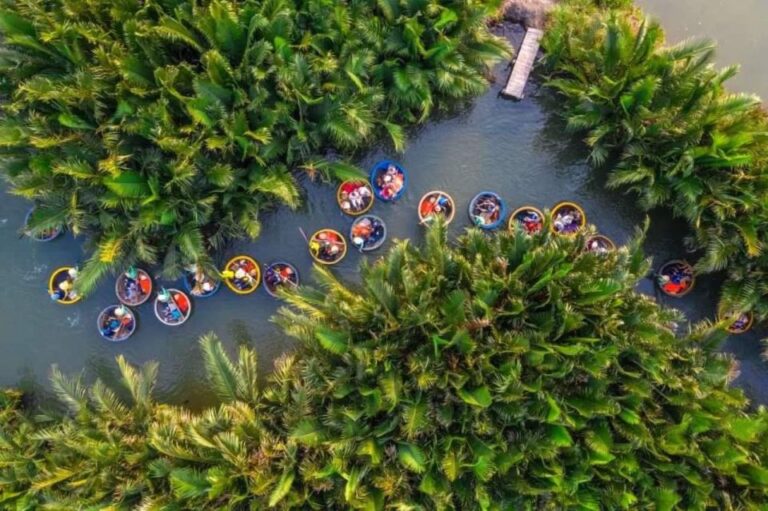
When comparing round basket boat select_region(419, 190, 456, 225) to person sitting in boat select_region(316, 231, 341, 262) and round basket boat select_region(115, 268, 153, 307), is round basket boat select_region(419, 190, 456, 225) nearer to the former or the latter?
person sitting in boat select_region(316, 231, 341, 262)

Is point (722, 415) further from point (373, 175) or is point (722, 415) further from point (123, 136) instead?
point (123, 136)

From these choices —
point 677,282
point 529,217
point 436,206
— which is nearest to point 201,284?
point 436,206

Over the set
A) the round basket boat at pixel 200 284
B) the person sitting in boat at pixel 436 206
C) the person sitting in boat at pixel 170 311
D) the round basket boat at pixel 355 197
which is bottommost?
the person sitting in boat at pixel 170 311

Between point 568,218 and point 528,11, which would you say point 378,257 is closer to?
point 568,218

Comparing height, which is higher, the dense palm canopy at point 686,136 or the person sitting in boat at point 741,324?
the dense palm canopy at point 686,136

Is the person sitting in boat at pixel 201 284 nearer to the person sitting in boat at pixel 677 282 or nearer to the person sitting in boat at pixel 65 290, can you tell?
the person sitting in boat at pixel 65 290

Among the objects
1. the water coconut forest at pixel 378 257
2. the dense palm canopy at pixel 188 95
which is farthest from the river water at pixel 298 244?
the dense palm canopy at pixel 188 95
